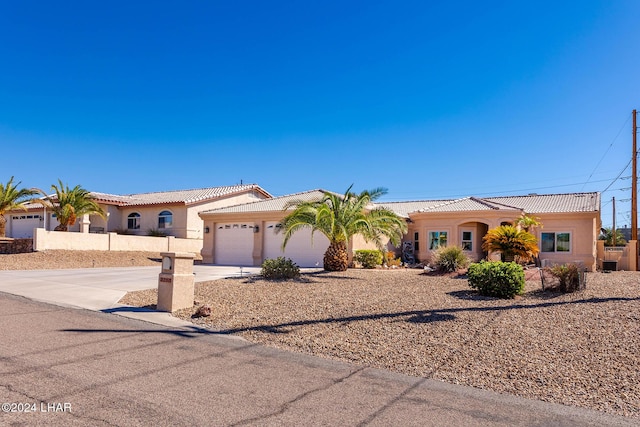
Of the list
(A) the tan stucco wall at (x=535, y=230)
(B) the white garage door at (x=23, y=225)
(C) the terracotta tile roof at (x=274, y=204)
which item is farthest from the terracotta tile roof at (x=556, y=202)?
(B) the white garage door at (x=23, y=225)

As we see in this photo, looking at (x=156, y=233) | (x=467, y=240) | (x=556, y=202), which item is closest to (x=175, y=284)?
(x=467, y=240)

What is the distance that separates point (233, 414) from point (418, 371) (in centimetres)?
286

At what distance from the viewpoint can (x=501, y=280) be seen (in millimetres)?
11758

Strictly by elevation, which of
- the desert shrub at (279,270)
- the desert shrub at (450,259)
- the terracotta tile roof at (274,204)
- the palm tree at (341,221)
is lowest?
the desert shrub at (279,270)

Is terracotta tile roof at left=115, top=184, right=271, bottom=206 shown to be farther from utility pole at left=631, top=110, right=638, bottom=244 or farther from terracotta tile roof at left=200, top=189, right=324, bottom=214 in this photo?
utility pole at left=631, top=110, right=638, bottom=244

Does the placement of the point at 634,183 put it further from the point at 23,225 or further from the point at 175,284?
the point at 23,225

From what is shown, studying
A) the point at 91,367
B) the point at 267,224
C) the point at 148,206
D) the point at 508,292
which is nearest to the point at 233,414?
the point at 91,367

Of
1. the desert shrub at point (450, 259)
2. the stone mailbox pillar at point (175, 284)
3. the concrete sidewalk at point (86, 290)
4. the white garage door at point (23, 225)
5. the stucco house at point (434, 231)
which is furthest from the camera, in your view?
the white garage door at point (23, 225)

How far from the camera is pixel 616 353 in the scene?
23.2 ft

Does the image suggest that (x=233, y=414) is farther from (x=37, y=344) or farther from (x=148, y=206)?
(x=148, y=206)

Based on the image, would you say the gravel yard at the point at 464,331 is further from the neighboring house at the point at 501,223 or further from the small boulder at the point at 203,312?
the neighboring house at the point at 501,223

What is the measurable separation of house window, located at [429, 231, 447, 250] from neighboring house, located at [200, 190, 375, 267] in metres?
3.82

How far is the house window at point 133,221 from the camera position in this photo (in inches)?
1448

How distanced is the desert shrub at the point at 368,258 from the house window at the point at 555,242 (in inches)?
471
